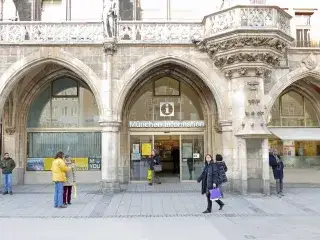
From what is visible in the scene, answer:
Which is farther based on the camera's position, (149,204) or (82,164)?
(82,164)

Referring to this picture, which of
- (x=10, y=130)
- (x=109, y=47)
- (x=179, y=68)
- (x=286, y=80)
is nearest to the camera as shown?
(x=109, y=47)

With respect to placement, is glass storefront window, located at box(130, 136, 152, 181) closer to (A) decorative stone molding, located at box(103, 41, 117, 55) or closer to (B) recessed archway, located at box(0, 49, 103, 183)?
(B) recessed archway, located at box(0, 49, 103, 183)

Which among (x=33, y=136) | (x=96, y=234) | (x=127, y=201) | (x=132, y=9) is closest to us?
(x=96, y=234)

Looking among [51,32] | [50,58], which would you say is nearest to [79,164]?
[50,58]

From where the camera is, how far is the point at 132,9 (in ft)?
50.4

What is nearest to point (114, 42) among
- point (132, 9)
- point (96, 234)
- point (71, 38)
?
point (71, 38)

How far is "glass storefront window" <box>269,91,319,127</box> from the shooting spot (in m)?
16.6

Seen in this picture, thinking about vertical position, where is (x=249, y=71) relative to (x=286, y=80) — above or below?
above

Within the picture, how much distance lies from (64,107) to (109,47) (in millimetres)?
4439

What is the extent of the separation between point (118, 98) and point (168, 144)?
13.2 ft

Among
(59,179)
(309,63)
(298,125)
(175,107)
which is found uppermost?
(309,63)

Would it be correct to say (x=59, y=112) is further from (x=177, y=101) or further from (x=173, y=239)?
(x=173, y=239)

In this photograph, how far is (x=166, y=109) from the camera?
54.3ft

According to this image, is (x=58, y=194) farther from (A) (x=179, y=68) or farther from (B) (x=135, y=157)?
(A) (x=179, y=68)
